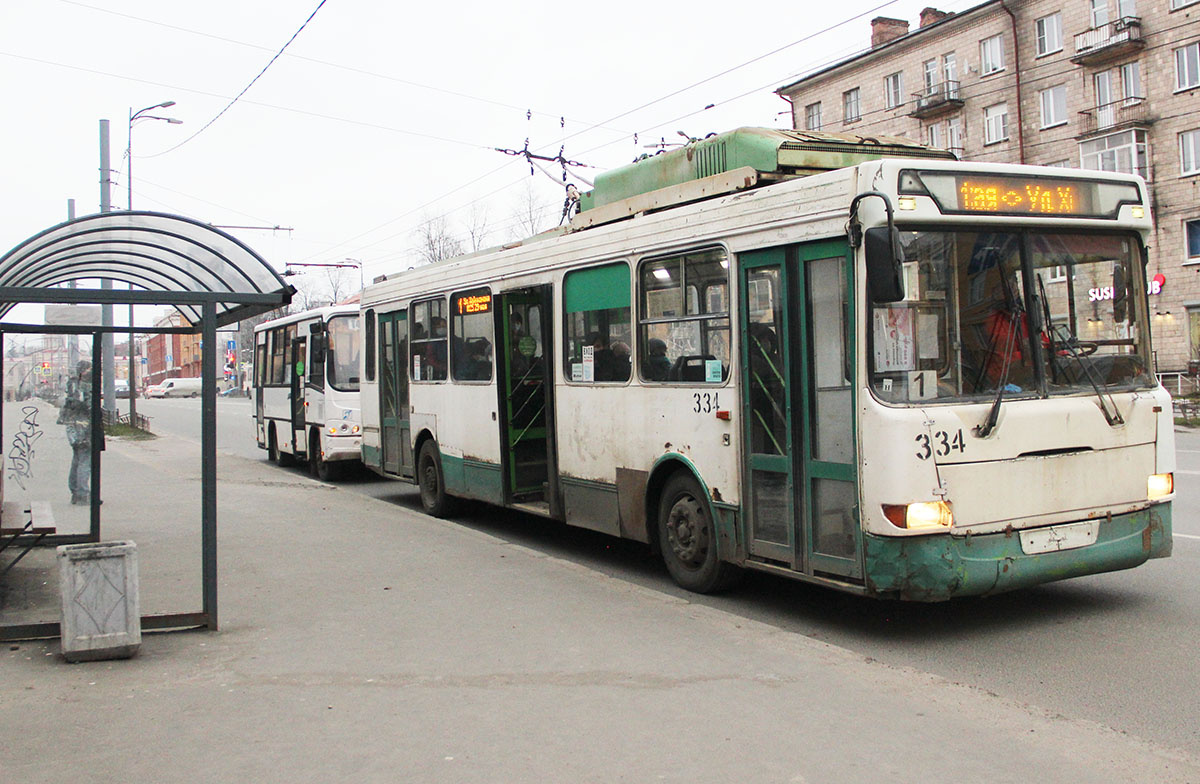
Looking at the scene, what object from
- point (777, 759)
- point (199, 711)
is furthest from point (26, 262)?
point (777, 759)

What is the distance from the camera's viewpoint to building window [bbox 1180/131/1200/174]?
36.2 m

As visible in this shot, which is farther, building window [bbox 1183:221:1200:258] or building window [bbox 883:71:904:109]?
building window [bbox 883:71:904:109]

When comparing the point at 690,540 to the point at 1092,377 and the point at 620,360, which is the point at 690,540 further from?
the point at 1092,377

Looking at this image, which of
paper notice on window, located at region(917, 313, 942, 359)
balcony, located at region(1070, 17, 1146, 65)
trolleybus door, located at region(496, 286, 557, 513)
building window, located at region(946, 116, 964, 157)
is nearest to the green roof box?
paper notice on window, located at region(917, 313, 942, 359)

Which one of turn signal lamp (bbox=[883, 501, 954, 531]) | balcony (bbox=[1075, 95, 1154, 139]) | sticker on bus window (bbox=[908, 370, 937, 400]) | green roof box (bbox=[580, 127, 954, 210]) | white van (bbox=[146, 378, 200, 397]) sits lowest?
turn signal lamp (bbox=[883, 501, 954, 531])

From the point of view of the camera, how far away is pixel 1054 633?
670cm

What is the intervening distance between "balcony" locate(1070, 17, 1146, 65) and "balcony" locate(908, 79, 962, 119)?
5.48 meters

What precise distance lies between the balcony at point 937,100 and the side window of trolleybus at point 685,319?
3893cm

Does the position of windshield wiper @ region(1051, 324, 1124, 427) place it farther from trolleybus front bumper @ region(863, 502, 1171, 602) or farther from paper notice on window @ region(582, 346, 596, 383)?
paper notice on window @ region(582, 346, 596, 383)

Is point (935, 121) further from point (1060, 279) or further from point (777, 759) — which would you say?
point (777, 759)

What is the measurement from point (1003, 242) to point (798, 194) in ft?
4.28

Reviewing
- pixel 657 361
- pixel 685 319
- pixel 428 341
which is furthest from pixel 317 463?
pixel 685 319

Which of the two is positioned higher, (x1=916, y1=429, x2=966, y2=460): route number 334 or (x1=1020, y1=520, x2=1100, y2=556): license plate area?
(x1=916, y1=429, x2=966, y2=460): route number 334

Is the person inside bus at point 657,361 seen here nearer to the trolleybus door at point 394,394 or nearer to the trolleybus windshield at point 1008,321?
the trolleybus windshield at point 1008,321
